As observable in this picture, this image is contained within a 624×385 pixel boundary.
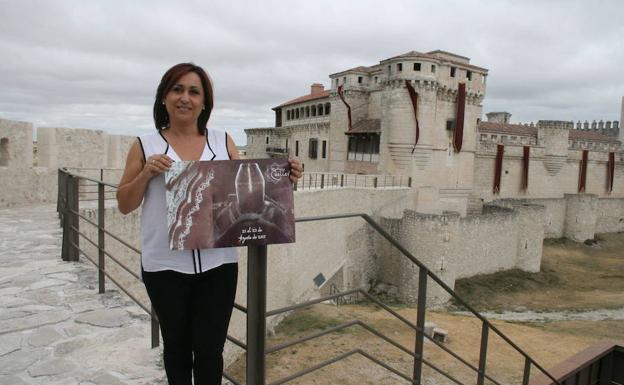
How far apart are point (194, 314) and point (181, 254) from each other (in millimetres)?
329

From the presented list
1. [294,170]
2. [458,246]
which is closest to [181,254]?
[294,170]

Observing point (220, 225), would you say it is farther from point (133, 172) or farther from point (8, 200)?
point (8, 200)

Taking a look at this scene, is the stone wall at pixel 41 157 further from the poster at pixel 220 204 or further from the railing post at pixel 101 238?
the poster at pixel 220 204

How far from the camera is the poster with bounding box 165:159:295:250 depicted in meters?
1.94

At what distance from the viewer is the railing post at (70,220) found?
5301 millimetres

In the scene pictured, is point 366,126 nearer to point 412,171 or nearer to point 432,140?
point 432,140

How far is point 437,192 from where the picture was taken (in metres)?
24.8

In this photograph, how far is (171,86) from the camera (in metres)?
2.21

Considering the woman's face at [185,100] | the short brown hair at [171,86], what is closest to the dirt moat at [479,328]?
the short brown hair at [171,86]

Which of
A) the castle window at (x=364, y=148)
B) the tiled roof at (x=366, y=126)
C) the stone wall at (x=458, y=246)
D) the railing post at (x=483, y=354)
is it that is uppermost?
the tiled roof at (x=366, y=126)

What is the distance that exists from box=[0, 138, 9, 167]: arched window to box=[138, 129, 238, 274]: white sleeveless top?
9.31 m

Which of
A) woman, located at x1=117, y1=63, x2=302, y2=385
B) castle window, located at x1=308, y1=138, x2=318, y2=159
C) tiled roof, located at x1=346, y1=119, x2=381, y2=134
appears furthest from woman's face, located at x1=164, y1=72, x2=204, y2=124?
castle window, located at x1=308, y1=138, x2=318, y2=159

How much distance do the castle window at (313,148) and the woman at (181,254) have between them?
3064 centimetres

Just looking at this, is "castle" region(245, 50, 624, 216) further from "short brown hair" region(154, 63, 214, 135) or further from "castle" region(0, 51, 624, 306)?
"short brown hair" region(154, 63, 214, 135)
